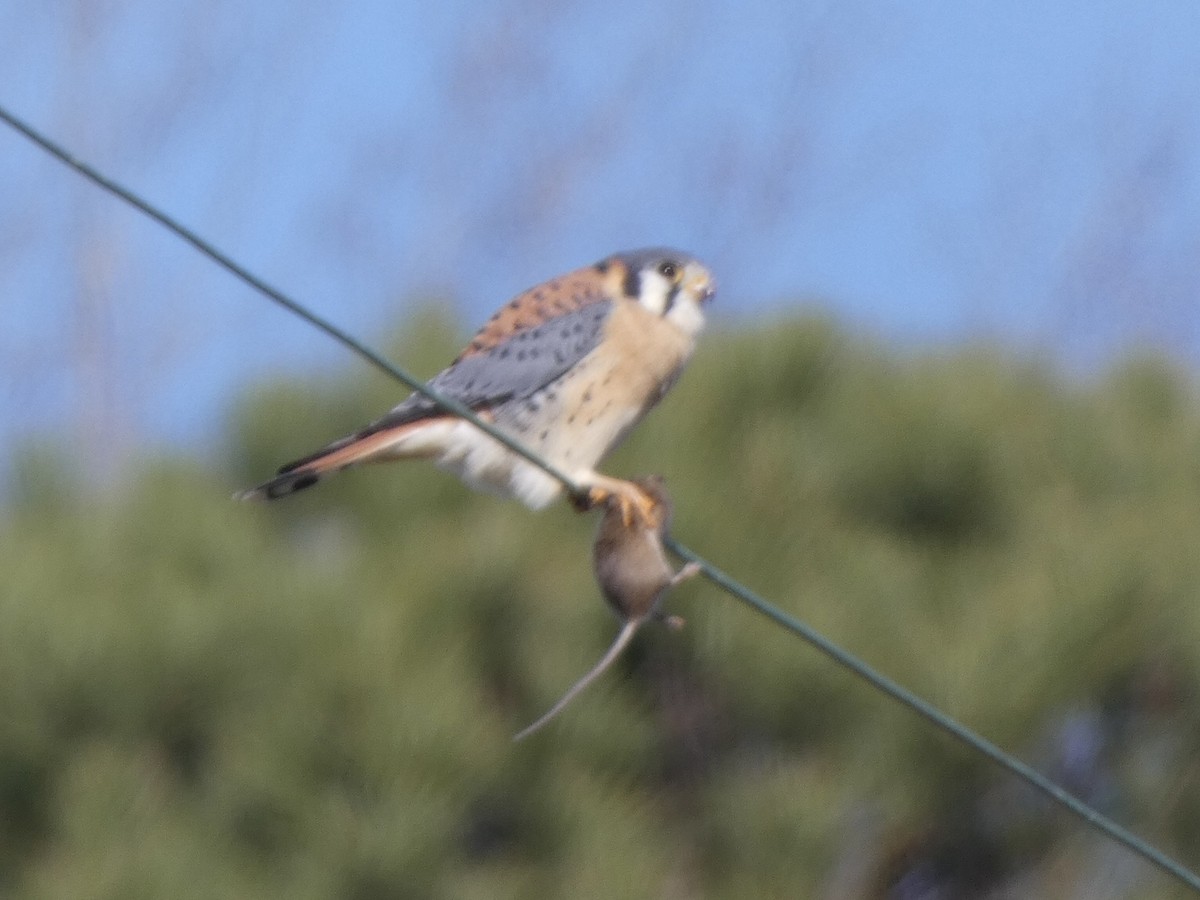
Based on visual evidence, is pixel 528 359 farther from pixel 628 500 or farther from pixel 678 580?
pixel 678 580

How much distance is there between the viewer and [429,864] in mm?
5977

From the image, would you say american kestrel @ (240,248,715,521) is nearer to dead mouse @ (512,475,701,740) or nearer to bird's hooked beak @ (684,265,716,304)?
bird's hooked beak @ (684,265,716,304)

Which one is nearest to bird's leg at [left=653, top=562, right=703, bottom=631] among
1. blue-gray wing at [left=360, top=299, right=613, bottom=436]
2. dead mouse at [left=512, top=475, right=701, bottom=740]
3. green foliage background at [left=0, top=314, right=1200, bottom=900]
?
dead mouse at [left=512, top=475, right=701, bottom=740]

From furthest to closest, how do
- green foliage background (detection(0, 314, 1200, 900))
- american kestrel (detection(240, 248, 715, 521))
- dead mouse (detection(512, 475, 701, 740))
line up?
green foliage background (detection(0, 314, 1200, 900))
american kestrel (detection(240, 248, 715, 521))
dead mouse (detection(512, 475, 701, 740))

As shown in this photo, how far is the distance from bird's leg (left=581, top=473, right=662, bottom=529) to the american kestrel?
18cm

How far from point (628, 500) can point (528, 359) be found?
871mm

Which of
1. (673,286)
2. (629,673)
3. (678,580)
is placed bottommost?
(678,580)

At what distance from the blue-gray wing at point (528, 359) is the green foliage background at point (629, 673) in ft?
7.00

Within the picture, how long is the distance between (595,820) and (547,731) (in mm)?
250

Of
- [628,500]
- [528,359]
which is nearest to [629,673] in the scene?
[528,359]

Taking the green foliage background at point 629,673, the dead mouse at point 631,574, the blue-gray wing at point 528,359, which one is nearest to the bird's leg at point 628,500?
the dead mouse at point 631,574

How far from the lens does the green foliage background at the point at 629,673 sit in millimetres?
6051

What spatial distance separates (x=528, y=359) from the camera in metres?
3.94

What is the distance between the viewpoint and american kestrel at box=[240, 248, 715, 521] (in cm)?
365
